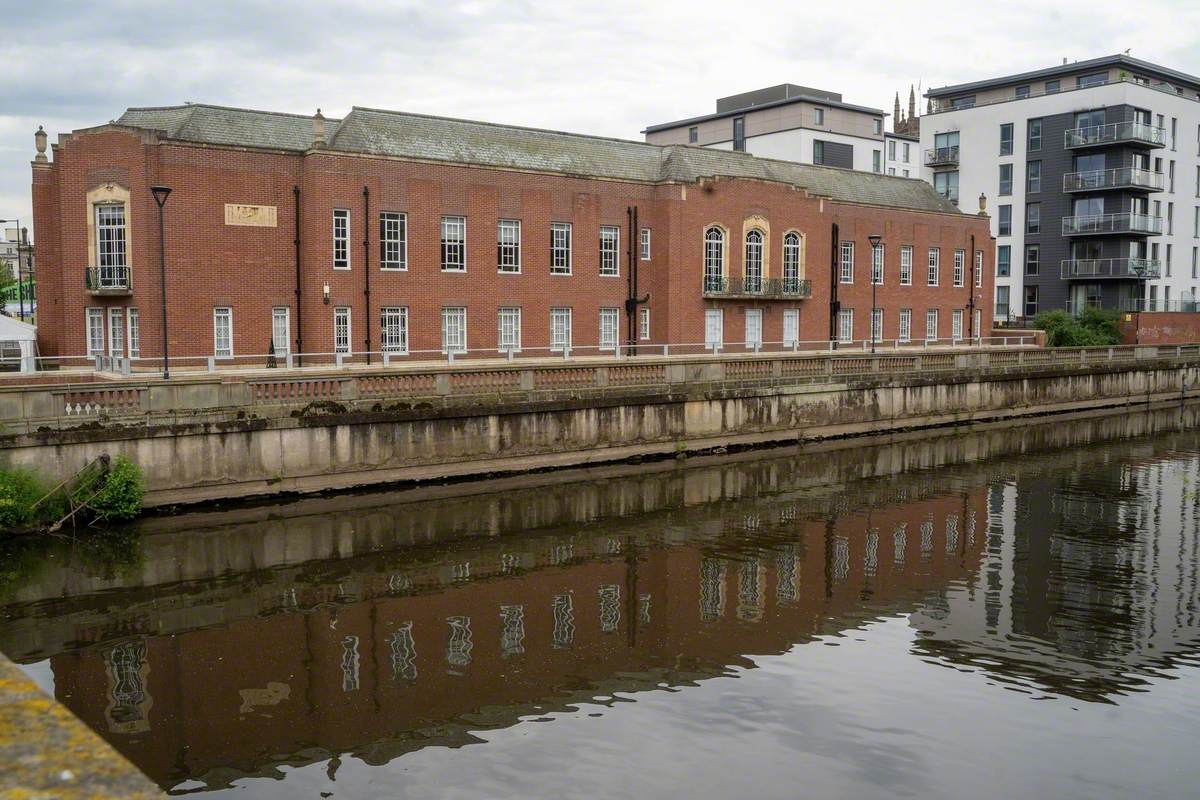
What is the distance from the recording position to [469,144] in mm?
41375

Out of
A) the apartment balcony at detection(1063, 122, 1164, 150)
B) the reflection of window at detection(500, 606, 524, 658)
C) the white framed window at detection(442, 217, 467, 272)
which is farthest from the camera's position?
the apartment balcony at detection(1063, 122, 1164, 150)

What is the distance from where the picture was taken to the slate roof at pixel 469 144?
Result: 1439 inches

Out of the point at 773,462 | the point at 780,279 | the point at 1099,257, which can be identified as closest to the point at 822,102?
the point at 1099,257

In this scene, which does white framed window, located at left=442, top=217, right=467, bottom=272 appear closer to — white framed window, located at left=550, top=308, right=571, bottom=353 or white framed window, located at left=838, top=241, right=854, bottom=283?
white framed window, located at left=550, top=308, right=571, bottom=353

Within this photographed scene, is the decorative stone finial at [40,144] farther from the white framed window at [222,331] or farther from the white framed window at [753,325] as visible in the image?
the white framed window at [753,325]

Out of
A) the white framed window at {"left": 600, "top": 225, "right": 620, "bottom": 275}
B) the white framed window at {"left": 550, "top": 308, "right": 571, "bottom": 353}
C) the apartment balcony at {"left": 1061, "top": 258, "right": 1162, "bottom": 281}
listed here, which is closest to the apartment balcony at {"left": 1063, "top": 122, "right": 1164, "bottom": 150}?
the apartment balcony at {"left": 1061, "top": 258, "right": 1162, "bottom": 281}

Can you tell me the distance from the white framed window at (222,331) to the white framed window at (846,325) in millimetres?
31523

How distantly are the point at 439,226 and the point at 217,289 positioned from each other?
8.81 meters

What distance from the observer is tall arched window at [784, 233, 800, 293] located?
50.1m

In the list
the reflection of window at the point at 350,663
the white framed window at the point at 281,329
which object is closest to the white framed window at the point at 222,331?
the white framed window at the point at 281,329

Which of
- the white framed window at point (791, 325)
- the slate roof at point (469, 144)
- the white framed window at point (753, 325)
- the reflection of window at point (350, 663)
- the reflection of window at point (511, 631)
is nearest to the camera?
the reflection of window at point (350, 663)

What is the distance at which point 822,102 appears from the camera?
80062 millimetres

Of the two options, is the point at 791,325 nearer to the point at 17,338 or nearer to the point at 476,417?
the point at 476,417

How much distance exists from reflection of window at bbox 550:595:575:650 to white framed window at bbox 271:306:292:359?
76.0ft
